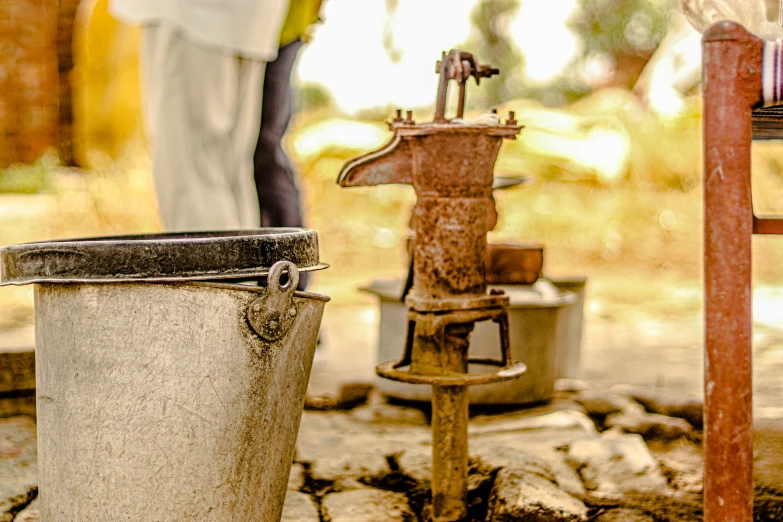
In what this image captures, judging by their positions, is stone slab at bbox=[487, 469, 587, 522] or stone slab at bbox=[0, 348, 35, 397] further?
stone slab at bbox=[0, 348, 35, 397]

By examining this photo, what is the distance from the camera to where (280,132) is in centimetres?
386

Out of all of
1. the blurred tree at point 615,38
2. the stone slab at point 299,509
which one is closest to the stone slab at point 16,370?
the stone slab at point 299,509

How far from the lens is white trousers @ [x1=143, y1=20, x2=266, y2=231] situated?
3.14 meters

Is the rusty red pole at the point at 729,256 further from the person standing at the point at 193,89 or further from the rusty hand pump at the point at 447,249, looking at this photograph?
the person standing at the point at 193,89

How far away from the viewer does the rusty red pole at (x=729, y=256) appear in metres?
1.43

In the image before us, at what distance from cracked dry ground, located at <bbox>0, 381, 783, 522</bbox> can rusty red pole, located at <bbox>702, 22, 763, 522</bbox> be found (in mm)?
626

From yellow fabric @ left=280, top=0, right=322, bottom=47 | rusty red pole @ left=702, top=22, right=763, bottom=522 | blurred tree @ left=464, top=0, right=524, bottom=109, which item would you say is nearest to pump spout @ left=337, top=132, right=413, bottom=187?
rusty red pole @ left=702, top=22, right=763, bottom=522

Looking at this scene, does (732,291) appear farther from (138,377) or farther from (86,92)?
(86,92)

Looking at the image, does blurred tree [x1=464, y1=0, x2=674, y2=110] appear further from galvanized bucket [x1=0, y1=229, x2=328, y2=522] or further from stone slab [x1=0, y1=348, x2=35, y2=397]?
galvanized bucket [x1=0, y1=229, x2=328, y2=522]

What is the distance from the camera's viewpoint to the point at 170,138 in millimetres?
3164

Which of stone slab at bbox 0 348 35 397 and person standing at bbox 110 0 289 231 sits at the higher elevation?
person standing at bbox 110 0 289 231

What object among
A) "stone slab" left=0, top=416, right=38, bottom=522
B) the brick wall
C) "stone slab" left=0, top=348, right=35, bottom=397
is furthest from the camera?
the brick wall

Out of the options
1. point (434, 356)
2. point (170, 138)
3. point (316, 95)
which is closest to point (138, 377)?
point (434, 356)

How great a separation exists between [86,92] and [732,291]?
9948 millimetres
